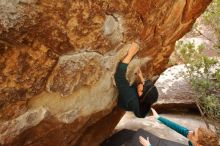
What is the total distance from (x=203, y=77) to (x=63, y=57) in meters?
6.28

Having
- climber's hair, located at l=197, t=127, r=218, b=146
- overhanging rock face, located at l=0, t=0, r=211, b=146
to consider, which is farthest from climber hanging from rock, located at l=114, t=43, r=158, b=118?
climber's hair, located at l=197, t=127, r=218, b=146

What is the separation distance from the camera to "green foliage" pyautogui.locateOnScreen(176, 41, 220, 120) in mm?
8789

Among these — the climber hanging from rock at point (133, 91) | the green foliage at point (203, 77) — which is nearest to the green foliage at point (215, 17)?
the green foliage at point (203, 77)

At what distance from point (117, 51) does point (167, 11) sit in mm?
1238

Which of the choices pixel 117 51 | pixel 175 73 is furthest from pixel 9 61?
pixel 175 73

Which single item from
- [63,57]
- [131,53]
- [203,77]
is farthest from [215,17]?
[63,57]

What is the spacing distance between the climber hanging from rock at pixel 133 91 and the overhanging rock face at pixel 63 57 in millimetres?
117

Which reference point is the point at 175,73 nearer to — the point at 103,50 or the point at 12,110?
the point at 103,50

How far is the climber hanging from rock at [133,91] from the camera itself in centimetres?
501

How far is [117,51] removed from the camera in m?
4.99

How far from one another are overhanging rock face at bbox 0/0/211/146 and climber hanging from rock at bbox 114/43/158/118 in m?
0.12

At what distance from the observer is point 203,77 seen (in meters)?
9.59

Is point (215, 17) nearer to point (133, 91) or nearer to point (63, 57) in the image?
point (133, 91)

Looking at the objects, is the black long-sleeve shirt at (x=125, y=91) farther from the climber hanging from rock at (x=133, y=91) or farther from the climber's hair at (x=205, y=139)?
the climber's hair at (x=205, y=139)
